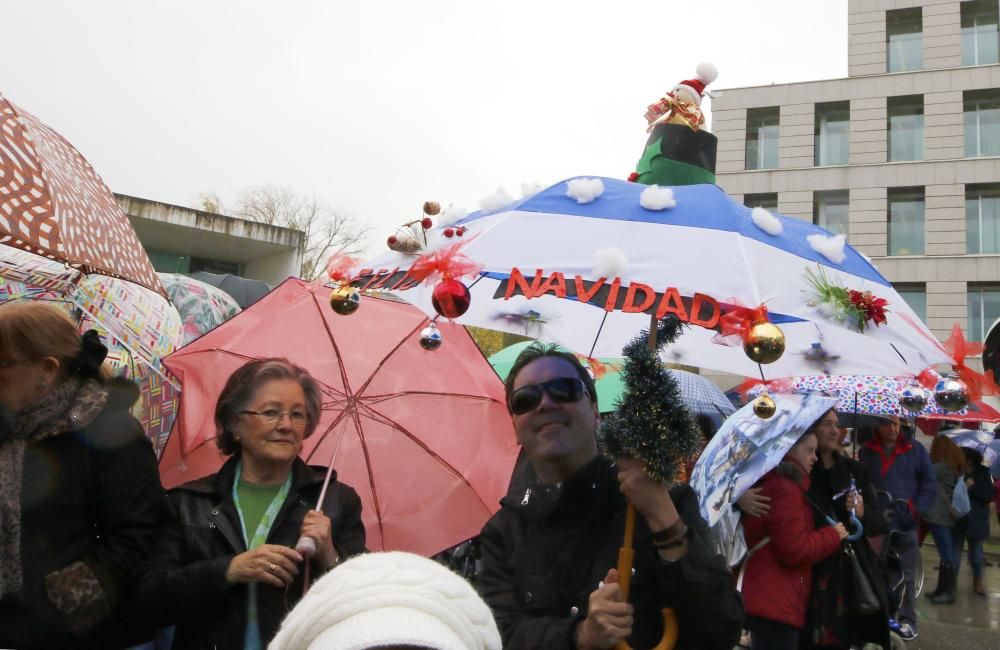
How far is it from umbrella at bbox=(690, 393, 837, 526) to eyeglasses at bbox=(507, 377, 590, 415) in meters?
1.77

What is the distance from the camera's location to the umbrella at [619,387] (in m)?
6.96

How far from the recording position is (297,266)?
18.5 m

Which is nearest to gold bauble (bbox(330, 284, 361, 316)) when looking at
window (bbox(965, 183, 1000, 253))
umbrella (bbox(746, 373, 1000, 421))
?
umbrella (bbox(746, 373, 1000, 421))

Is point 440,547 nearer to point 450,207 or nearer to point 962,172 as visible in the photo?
point 450,207

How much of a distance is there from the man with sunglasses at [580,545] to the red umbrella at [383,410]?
1026 mm

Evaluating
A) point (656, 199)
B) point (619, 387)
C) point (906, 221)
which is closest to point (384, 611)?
point (656, 199)

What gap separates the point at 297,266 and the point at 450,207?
1596 cm

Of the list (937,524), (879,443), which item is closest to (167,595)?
(879,443)

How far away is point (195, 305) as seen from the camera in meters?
6.36

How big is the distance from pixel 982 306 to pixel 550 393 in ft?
94.8

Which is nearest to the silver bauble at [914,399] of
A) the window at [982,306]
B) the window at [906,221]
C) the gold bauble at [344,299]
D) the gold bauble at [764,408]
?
the gold bauble at [764,408]

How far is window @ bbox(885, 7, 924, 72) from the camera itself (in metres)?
29.2

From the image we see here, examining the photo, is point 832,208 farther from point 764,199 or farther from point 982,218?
point 982,218

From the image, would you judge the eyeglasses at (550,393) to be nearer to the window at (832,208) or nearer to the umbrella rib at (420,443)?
the umbrella rib at (420,443)
